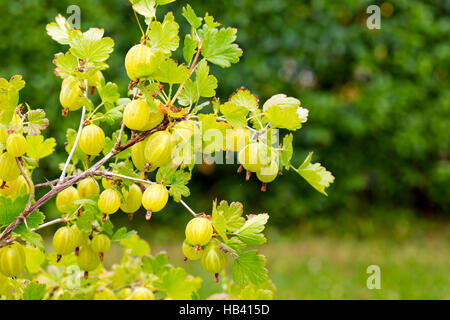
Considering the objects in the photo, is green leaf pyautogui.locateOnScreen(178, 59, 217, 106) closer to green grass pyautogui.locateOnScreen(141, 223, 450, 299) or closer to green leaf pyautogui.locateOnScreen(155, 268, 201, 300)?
green leaf pyautogui.locateOnScreen(155, 268, 201, 300)

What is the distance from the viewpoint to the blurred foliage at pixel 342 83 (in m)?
3.60

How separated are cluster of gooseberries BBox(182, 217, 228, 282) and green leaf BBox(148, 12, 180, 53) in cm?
Answer: 26

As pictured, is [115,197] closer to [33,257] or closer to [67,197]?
[67,197]

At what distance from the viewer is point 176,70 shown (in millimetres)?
708

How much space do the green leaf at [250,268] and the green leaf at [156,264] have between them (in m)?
0.33

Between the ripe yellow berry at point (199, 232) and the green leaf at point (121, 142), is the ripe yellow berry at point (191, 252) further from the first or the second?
the green leaf at point (121, 142)

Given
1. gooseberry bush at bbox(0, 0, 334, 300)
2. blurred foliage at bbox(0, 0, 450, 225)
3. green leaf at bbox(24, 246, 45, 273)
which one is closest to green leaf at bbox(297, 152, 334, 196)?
gooseberry bush at bbox(0, 0, 334, 300)

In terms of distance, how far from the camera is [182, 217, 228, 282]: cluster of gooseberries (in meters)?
0.73
